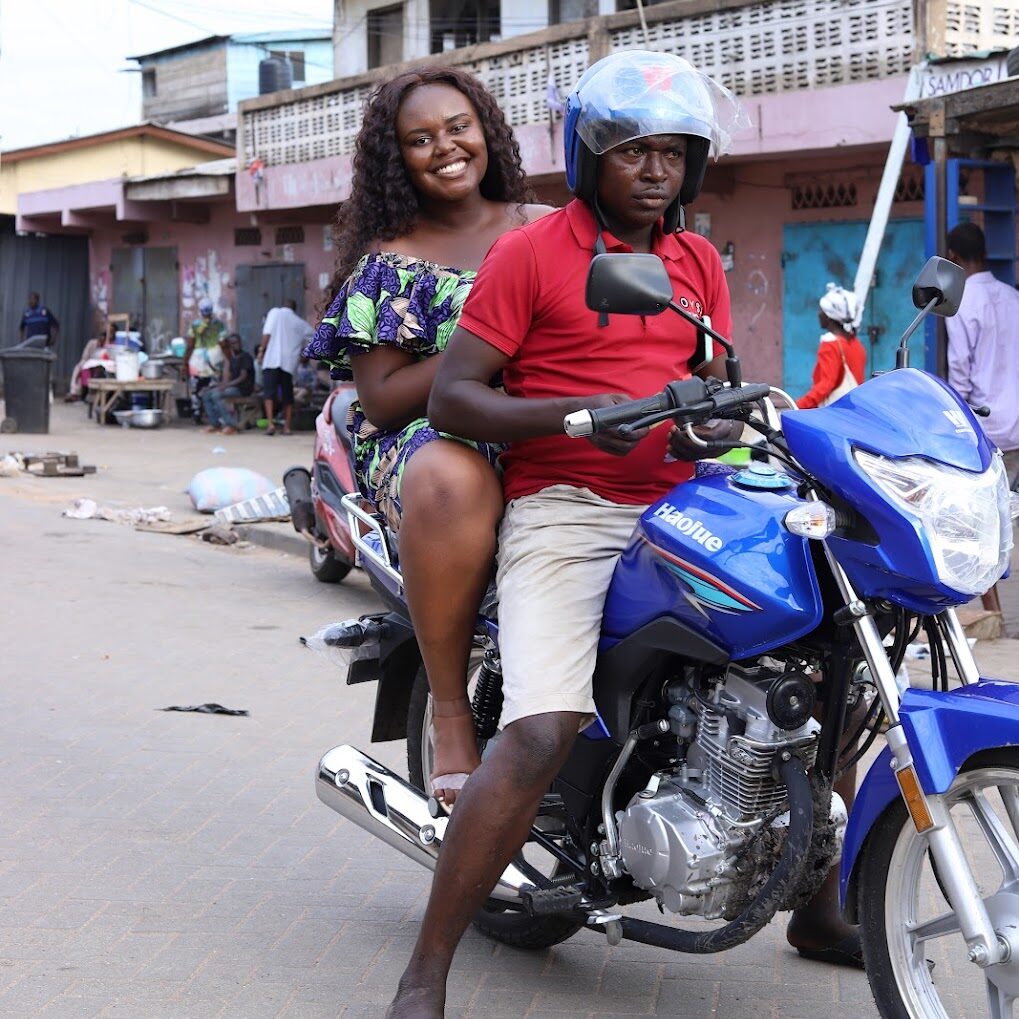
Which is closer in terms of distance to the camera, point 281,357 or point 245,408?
point 281,357

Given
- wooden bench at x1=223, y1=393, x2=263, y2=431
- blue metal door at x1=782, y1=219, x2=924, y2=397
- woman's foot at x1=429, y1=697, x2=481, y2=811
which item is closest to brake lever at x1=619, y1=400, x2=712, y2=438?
woman's foot at x1=429, y1=697, x2=481, y2=811

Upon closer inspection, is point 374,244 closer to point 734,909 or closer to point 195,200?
point 734,909

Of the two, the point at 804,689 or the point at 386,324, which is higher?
the point at 386,324

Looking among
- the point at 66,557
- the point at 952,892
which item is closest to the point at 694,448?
the point at 952,892

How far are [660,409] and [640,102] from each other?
26.0 inches

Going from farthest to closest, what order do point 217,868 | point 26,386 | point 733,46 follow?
1. point 26,386
2. point 733,46
3. point 217,868

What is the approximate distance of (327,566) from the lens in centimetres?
951

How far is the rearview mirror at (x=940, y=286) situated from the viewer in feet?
9.89

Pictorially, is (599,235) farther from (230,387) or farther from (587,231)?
(230,387)

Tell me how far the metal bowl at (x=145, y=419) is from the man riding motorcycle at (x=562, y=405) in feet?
67.5

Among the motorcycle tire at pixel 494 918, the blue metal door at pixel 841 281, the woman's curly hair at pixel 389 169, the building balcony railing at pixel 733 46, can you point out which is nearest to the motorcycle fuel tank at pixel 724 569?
the motorcycle tire at pixel 494 918

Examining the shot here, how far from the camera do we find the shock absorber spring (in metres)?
3.51

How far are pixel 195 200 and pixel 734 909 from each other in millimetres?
24332

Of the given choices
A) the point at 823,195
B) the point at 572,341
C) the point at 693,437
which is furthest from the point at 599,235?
the point at 823,195
